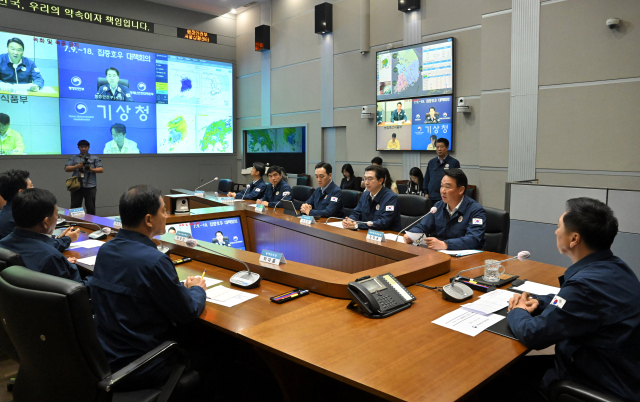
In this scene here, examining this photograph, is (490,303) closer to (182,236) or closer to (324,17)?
(182,236)

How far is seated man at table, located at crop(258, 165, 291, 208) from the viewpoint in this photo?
5438mm

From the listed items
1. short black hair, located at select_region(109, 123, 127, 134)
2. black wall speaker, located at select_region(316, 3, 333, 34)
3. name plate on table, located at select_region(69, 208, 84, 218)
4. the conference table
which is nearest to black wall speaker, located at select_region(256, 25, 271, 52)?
black wall speaker, located at select_region(316, 3, 333, 34)

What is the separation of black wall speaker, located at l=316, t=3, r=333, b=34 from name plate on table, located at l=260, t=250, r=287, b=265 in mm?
6145

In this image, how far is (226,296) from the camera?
2035mm

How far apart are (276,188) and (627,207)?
3.68 m

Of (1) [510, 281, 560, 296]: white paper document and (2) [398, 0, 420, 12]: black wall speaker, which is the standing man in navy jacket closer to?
(2) [398, 0, 420, 12]: black wall speaker

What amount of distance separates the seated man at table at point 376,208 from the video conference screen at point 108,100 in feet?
18.8

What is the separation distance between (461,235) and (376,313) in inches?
67.3

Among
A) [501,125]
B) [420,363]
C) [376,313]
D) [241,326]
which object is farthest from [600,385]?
[501,125]

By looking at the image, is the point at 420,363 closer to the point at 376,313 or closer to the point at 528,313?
the point at 376,313

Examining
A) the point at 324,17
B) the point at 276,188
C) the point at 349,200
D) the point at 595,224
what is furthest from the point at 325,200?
the point at 324,17

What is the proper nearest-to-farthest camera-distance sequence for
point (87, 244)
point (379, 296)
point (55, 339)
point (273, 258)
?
point (55, 339) < point (379, 296) < point (273, 258) < point (87, 244)

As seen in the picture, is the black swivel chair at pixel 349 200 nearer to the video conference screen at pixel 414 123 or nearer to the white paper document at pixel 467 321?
the video conference screen at pixel 414 123

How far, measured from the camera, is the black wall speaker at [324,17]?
7.54 m
